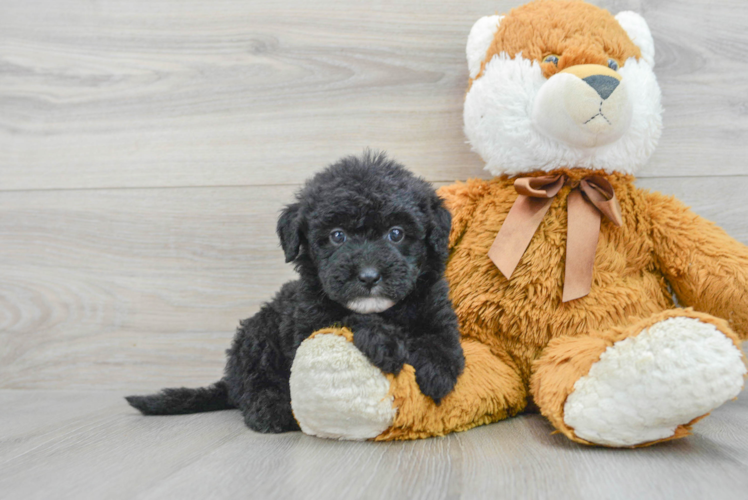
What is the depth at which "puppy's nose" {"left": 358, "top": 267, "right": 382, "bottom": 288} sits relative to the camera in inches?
33.9

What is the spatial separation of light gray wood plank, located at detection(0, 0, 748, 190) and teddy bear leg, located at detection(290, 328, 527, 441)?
2.22 ft

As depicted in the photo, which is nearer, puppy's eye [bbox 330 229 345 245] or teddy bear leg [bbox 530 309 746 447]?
teddy bear leg [bbox 530 309 746 447]

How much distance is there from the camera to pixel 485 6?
4.68ft

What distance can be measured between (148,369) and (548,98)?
48.6 inches

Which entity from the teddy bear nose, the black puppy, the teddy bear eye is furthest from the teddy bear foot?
the teddy bear eye

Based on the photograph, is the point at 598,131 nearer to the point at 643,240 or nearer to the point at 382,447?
the point at 643,240

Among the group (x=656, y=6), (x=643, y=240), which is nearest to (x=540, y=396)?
(x=643, y=240)

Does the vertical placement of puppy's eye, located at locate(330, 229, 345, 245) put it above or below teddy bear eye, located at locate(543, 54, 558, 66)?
below

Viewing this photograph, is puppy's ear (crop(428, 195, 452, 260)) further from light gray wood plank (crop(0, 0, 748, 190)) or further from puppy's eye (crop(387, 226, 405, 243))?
light gray wood plank (crop(0, 0, 748, 190))

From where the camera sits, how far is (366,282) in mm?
866

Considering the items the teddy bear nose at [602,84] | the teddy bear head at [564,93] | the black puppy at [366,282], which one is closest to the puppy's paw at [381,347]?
the black puppy at [366,282]

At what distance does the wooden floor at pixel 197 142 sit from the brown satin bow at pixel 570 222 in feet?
1.18

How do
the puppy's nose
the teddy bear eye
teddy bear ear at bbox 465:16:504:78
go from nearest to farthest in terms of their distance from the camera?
the puppy's nose
the teddy bear eye
teddy bear ear at bbox 465:16:504:78

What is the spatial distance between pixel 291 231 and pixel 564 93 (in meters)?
0.56
